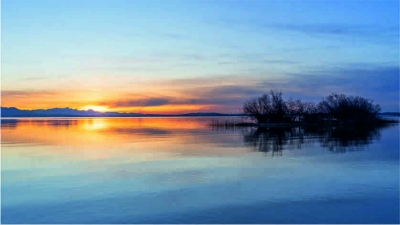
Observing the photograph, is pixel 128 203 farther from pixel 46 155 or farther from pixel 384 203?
pixel 46 155

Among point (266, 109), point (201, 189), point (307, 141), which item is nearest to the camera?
point (201, 189)

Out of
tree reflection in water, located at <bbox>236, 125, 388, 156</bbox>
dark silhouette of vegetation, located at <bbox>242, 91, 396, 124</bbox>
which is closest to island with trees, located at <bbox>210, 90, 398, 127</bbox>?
dark silhouette of vegetation, located at <bbox>242, 91, 396, 124</bbox>

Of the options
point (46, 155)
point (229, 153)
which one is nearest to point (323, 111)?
point (229, 153)

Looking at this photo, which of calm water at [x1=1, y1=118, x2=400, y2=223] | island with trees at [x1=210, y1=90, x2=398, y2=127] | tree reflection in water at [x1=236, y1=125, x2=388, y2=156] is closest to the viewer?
calm water at [x1=1, y1=118, x2=400, y2=223]

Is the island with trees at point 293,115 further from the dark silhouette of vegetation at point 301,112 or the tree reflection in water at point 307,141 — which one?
the tree reflection in water at point 307,141

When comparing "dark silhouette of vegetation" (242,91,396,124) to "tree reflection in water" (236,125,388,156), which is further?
"dark silhouette of vegetation" (242,91,396,124)

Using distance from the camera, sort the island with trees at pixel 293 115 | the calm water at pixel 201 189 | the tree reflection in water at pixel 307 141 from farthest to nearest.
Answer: the island with trees at pixel 293 115
the tree reflection in water at pixel 307 141
the calm water at pixel 201 189

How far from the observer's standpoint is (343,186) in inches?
568

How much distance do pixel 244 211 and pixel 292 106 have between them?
72344 mm

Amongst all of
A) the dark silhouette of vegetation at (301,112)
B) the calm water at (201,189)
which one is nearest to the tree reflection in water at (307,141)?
the calm water at (201,189)

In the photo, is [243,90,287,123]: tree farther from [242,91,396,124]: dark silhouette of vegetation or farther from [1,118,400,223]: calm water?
[1,118,400,223]: calm water

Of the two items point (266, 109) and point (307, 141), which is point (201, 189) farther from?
point (266, 109)

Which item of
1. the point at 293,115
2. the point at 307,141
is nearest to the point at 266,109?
the point at 293,115

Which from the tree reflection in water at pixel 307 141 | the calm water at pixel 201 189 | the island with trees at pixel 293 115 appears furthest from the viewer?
the island with trees at pixel 293 115
